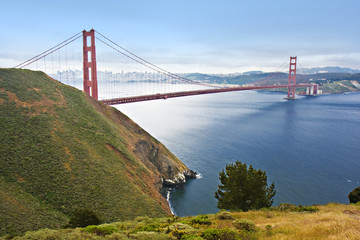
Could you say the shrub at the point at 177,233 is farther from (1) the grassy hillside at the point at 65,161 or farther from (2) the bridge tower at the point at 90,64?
(2) the bridge tower at the point at 90,64

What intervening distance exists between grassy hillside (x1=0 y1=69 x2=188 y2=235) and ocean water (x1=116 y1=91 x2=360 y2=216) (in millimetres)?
4635

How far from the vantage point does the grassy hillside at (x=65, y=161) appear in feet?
62.3

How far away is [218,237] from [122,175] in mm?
17943

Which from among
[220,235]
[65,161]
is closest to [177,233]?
[220,235]

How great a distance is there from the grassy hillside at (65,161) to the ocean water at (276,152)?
182 inches

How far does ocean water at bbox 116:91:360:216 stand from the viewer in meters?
31.5

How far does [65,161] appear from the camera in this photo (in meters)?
23.5

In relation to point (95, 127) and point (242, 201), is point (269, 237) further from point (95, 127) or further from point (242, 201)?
point (95, 127)

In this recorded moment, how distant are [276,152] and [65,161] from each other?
37.5m

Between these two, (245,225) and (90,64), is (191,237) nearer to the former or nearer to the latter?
(245,225)

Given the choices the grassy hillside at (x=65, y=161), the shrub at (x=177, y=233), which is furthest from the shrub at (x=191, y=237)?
the grassy hillside at (x=65, y=161)

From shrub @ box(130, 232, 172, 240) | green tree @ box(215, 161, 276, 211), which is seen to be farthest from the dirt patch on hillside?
shrub @ box(130, 232, 172, 240)

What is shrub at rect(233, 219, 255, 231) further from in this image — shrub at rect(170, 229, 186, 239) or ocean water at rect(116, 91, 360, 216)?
ocean water at rect(116, 91, 360, 216)

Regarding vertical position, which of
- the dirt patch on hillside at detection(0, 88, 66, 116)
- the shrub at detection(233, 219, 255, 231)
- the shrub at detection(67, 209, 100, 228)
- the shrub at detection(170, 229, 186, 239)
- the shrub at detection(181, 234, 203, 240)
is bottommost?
the shrub at detection(67, 209, 100, 228)
